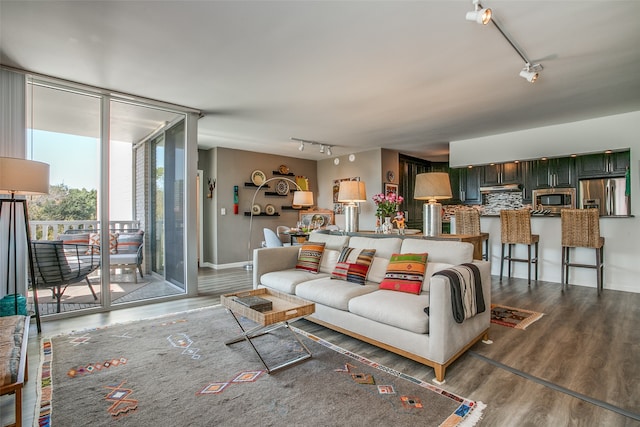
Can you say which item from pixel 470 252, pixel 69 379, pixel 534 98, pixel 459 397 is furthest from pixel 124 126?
pixel 534 98

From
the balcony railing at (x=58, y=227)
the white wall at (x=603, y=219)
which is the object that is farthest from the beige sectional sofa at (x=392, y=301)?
the white wall at (x=603, y=219)

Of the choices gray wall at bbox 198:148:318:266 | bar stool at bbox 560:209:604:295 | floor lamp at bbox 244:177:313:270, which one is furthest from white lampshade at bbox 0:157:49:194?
bar stool at bbox 560:209:604:295

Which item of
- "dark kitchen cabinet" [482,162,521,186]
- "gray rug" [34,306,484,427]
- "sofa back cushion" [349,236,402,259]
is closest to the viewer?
"gray rug" [34,306,484,427]

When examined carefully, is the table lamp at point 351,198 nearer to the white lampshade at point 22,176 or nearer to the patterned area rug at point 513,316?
the patterned area rug at point 513,316

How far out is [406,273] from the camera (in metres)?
2.78

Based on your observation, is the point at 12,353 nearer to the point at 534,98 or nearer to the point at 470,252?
the point at 470,252

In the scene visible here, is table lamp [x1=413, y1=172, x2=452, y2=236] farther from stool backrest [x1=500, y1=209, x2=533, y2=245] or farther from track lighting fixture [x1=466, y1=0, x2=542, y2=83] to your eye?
stool backrest [x1=500, y1=209, x2=533, y2=245]

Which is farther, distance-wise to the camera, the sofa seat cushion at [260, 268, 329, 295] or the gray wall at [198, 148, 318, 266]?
the gray wall at [198, 148, 318, 266]

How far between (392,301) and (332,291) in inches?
24.5

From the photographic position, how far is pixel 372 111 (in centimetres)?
447

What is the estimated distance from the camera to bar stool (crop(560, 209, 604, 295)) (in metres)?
4.39

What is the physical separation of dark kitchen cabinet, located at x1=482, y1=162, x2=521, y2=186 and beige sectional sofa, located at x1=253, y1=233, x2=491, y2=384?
383cm

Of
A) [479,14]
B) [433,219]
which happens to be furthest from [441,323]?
[479,14]

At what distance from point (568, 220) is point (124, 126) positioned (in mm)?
6323
